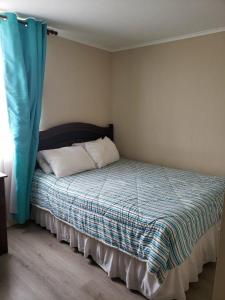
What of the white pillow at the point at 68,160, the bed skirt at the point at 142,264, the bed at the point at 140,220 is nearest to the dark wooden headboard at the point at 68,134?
the bed at the point at 140,220

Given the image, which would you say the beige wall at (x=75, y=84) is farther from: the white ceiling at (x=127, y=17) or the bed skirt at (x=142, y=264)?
the bed skirt at (x=142, y=264)

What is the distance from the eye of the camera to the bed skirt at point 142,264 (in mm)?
1709

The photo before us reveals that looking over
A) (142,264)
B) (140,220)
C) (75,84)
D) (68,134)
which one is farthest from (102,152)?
(142,264)

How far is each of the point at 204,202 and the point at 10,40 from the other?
7.91 feet

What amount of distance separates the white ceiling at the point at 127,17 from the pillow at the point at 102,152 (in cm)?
140

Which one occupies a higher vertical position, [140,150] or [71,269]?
[140,150]

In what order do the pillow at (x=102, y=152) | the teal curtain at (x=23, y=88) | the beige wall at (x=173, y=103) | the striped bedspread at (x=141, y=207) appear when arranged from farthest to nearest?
the pillow at (x=102, y=152) → the beige wall at (x=173, y=103) → the teal curtain at (x=23, y=88) → the striped bedspread at (x=141, y=207)

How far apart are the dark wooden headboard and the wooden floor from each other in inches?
46.3

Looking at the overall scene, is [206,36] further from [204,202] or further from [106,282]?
[106,282]

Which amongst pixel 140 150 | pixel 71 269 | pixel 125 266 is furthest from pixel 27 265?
pixel 140 150

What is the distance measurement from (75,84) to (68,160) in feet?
3.71

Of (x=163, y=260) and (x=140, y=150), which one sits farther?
(x=140, y=150)

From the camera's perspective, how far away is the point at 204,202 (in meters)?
2.03

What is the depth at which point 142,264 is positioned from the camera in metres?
1.78
